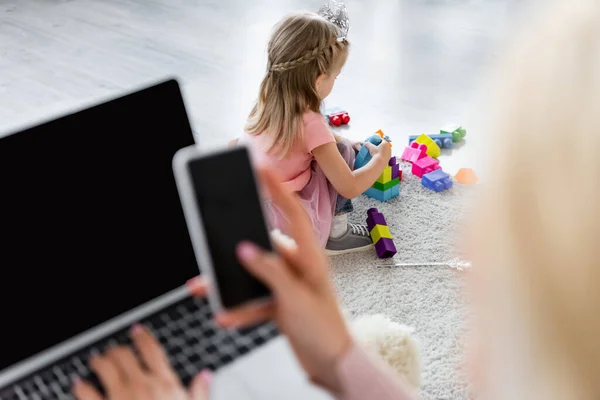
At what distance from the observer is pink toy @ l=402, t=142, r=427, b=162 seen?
218 centimetres

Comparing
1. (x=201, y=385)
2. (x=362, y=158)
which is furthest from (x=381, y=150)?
(x=201, y=385)

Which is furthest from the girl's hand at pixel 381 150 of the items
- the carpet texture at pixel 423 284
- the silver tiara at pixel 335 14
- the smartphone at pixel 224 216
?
the smartphone at pixel 224 216

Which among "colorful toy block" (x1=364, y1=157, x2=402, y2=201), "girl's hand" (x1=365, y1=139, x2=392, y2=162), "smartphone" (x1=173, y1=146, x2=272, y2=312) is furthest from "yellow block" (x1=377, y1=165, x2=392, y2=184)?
"smartphone" (x1=173, y1=146, x2=272, y2=312)

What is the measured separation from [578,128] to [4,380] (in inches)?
29.2

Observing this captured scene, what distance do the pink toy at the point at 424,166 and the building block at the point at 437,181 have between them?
38mm

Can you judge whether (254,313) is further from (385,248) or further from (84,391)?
(385,248)

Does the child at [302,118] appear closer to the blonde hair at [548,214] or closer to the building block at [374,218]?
the building block at [374,218]

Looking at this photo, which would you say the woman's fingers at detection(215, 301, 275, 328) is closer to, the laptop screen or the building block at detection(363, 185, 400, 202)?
the laptop screen

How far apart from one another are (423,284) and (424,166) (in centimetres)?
51

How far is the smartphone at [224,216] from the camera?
64cm

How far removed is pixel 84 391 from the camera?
80 centimetres

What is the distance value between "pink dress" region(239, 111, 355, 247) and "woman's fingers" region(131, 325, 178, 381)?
0.78 metres

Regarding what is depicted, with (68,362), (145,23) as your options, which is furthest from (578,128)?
(145,23)

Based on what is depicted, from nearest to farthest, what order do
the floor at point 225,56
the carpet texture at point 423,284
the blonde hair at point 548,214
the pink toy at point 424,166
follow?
1. the blonde hair at point 548,214
2. the carpet texture at point 423,284
3. the pink toy at point 424,166
4. the floor at point 225,56
